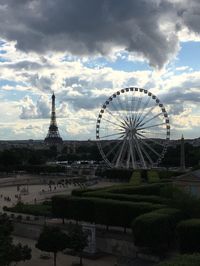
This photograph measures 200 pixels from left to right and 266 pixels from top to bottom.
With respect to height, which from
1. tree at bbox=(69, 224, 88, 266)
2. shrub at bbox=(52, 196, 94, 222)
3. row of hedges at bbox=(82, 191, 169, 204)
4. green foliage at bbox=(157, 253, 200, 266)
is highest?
row of hedges at bbox=(82, 191, 169, 204)

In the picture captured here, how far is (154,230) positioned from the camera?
28500mm

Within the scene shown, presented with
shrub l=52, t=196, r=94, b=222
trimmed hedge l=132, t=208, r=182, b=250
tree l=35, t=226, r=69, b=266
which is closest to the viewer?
tree l=35, t=226, r=69, b=266

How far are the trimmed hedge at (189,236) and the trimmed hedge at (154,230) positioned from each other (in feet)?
4.30

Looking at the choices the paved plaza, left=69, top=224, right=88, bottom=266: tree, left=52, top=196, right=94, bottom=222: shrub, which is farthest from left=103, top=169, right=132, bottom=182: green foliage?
left=69, top=224, right=88, bottom=266: tree

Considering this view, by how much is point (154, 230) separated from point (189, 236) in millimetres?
2090

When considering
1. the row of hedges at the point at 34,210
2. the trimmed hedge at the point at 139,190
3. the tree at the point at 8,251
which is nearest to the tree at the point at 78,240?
the tree at the point at 8,251

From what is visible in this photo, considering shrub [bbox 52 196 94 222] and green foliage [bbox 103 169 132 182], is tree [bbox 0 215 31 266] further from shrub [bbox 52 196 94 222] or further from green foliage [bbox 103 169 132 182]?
green foliage [bbox 103 169 132 182]

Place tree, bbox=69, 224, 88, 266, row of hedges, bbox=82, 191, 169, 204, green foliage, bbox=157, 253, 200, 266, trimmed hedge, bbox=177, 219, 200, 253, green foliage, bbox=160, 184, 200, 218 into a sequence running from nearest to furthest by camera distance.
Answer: green foliage, bbox=157, 253, 200, 266
trimmed hedge, bbox=177, 219, 200, 253
tree, bbox=69, 224, 88, 266
green foliage, bbox=160, 184, 200, 218
row of hedges, bbox=82, 191, 169, 204

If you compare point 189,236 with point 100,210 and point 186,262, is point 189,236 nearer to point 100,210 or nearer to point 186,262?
point 100,210

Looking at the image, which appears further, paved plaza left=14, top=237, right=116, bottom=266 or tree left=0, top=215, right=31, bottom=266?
paved plaza left=14, top=237, right=116, bottom=266

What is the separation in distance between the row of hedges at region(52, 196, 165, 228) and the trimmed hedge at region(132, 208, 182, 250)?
3418mm

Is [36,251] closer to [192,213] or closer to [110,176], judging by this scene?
[192,213]

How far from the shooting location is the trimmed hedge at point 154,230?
1124 inches

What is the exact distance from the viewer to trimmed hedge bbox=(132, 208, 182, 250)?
93.7ft
